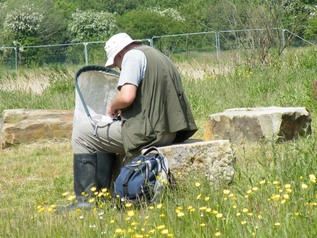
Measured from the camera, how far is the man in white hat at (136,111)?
20.3 feet

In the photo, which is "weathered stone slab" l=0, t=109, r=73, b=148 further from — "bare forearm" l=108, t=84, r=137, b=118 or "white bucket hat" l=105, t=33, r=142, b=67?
"bare forearm" l=108, t=84, r=137, b=118

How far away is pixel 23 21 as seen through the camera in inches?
2116

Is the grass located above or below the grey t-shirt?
below

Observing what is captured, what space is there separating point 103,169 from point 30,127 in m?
3.59

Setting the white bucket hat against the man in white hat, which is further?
the white bucket hat

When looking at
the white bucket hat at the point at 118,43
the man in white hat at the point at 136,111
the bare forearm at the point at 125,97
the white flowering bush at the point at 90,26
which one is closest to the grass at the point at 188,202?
the man in white hat at the point at 136,111

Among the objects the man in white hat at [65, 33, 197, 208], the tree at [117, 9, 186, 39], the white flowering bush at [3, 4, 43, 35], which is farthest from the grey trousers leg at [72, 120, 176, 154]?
the white flowering bush at [3, 4, 43, 35]

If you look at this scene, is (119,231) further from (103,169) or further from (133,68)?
(103,169)

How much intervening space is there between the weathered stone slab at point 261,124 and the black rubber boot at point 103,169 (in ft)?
5.60

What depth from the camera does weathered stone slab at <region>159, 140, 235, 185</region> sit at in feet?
20.5

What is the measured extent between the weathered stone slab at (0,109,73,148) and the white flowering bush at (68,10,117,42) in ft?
151

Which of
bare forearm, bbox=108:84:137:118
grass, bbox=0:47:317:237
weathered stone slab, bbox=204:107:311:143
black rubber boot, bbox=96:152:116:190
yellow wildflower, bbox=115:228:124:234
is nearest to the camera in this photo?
yellow wildflower, bbox=115:228:124:234

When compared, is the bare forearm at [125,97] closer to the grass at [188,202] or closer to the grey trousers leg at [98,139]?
the grey trousers leg at [98,139]

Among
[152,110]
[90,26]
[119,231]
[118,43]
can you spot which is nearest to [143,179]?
[152,110]
